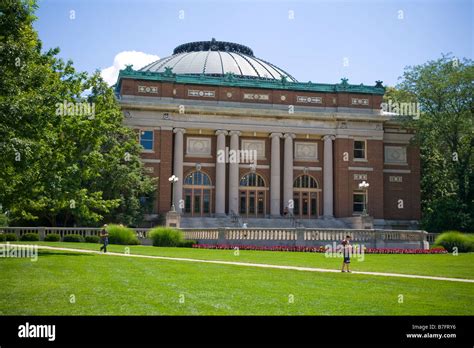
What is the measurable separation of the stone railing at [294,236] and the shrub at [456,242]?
45.0 inches

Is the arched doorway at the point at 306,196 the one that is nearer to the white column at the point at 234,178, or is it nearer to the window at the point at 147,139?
the white column at the point at 234,178

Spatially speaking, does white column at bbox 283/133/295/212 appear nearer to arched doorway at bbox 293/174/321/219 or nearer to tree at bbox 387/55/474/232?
arched doorway at bbox 293/174/321/219

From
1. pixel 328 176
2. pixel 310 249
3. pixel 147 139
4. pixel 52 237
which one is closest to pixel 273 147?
pixel 328 176

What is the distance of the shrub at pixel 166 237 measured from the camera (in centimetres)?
3753

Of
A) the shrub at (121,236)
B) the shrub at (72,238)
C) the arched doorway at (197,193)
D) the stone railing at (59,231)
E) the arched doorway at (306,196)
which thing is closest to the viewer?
the stone railing at (59,231)

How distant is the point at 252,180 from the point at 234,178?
2730mm

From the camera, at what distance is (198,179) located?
6022cm

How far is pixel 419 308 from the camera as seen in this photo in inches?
521

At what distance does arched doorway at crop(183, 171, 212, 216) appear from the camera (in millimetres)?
59750

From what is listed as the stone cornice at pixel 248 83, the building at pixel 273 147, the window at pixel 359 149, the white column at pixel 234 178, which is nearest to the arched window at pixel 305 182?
the building at pixel 273 147

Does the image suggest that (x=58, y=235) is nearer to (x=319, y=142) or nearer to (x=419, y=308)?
(x=419, y=308)

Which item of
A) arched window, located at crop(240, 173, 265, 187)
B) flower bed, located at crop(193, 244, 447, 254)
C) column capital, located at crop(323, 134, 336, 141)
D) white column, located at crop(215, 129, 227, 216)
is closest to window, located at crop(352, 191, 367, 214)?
column capital, located at crop(323, 134, 336, 141)

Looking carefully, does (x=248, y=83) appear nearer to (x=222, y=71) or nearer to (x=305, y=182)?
(x=222, y=71)
